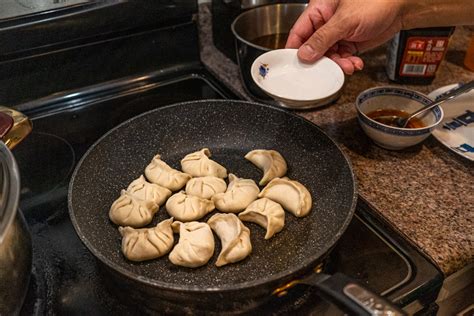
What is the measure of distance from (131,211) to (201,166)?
0.18 meters

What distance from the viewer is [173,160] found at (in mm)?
986

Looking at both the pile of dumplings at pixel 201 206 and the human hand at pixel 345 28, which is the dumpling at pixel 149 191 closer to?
the pile of dumplings at pixel 201 206

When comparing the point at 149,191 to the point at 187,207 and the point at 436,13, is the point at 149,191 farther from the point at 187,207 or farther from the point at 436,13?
the point at 436,13

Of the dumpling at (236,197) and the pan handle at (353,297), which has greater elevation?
the pan handle at (353,297)

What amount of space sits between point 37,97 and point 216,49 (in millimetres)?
487

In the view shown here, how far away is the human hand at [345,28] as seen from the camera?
0.88 m

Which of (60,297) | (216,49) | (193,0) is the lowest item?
(60,297)

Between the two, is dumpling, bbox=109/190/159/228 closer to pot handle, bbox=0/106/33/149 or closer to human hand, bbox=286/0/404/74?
pot handle, bbox=0/106/33/149

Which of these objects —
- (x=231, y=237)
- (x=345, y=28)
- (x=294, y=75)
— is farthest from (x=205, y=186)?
(x=345, y=28)

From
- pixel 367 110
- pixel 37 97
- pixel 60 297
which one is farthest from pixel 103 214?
pixel 367 110

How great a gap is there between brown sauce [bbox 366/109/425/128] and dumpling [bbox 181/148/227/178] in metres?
0.34

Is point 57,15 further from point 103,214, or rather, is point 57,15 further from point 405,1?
point 405,1

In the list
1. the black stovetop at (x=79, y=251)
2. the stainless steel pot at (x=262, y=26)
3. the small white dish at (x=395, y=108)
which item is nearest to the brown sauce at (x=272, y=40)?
the stainless steel pot at (x=262, y=26)

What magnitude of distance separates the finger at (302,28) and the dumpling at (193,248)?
1.58 feet
